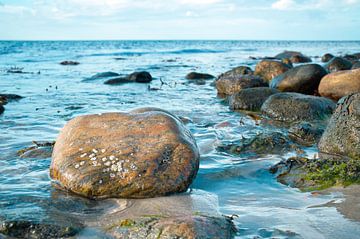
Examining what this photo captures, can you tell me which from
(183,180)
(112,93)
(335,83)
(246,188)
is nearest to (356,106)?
(246,188)

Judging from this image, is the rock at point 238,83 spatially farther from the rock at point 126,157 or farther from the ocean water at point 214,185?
the rock at point 126,157

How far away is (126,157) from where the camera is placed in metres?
4.51

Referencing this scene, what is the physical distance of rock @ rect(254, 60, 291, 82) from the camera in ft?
51.0

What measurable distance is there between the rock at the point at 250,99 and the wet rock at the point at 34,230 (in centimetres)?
748

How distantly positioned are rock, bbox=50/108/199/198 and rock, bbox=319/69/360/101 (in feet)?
21.7

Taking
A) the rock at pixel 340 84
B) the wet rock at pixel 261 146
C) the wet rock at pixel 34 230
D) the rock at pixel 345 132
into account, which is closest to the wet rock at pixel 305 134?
the wet rock at pixel 261 146

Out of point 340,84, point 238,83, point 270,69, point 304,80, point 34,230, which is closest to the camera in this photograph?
point 34,230

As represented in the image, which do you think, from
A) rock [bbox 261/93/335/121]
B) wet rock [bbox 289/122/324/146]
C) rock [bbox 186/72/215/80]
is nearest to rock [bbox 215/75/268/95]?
rock [bbox 261/93/335/121]

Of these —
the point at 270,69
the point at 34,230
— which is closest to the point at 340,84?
the point at 270,69

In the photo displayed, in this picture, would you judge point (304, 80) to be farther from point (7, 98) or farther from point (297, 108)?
point (7, 98)

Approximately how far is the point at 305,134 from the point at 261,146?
1.13m

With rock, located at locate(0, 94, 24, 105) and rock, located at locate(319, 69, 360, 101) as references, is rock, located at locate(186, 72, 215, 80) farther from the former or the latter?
rock, located at locate(319, 69, 360, 101)

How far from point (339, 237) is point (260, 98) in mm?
7264

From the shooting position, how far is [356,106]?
19.5 feet
